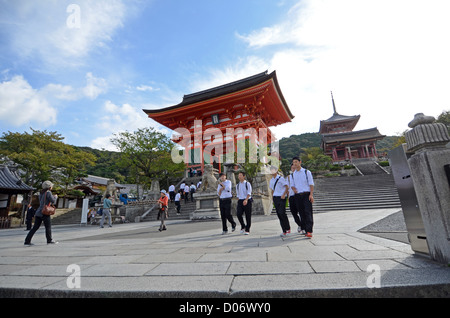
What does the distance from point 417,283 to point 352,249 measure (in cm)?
145

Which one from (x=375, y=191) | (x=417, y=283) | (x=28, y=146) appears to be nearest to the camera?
(x=417, y=283)

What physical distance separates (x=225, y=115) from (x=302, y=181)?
16172 mm

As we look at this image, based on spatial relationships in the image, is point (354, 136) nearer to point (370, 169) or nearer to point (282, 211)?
point (370, 169)

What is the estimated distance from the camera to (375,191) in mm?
13586

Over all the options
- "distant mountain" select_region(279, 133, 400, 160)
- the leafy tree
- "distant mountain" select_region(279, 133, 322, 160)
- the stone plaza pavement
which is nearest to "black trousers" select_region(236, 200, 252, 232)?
the stone plaza pavement

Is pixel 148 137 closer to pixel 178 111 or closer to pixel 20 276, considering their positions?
pixel 178 111

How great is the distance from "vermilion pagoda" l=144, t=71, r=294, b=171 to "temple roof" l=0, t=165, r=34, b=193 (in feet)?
36.3

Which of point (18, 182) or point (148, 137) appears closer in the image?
point (18, 182)

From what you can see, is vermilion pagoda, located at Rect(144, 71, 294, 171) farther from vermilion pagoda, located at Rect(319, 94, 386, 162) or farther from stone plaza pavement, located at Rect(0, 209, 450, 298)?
stone plaza pavement, located at Rect(0, 209, 450, 298)

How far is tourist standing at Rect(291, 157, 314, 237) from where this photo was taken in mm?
4320

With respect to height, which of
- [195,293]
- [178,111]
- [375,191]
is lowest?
[195,293]
